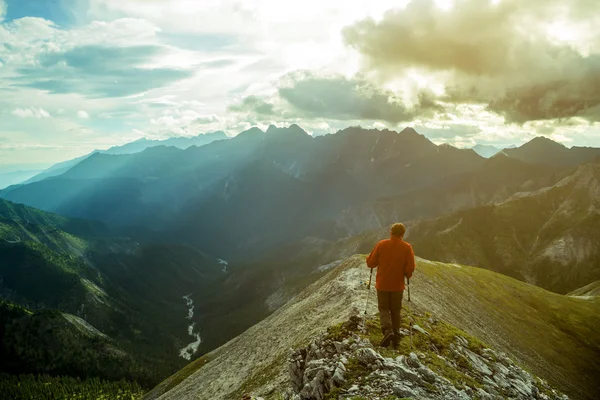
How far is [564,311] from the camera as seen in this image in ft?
345

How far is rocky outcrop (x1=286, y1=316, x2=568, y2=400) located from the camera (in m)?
17.7

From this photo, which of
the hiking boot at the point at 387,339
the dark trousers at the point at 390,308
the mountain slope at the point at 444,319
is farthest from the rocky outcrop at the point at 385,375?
the mountain slope at the point at 444,319

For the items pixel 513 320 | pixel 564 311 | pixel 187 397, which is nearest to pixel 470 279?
pixel 513 320

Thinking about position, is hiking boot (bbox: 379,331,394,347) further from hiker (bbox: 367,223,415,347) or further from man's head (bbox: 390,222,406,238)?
man's head (bbox: 390,222,406,238)

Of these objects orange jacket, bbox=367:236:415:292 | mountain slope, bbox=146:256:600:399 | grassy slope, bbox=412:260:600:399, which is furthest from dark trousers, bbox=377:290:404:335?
grassy slope, bbox=412:260:600:399

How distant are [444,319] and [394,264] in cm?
3127

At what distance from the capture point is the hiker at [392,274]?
21.1m

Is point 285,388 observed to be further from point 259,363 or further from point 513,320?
point 513,320

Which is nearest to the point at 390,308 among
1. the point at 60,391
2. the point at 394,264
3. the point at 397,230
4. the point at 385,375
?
the point at 394,264

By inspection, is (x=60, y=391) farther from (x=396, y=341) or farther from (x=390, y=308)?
(x=390, y=308)

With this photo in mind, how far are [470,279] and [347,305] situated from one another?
61088 millimetres

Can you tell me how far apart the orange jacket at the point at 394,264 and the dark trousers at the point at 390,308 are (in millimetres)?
469

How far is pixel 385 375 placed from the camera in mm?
18234

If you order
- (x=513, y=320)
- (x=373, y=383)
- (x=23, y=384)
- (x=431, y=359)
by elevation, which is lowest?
(x=23, y=384)
